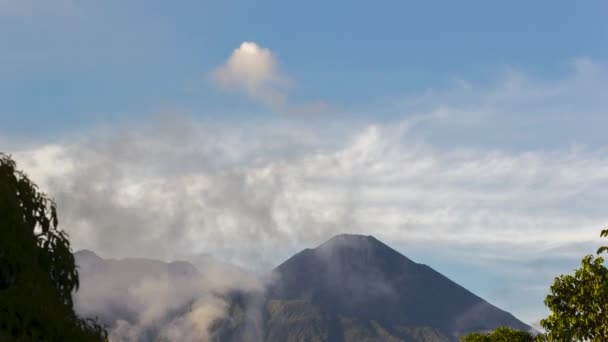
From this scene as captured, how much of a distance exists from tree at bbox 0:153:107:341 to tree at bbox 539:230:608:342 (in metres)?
24.4

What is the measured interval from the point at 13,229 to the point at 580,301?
29.3 m

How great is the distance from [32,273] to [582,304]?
2878cm

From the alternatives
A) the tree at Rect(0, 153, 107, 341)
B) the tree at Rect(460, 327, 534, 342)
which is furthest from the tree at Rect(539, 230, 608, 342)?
the tree at Rect(460, 327, 534, 342)

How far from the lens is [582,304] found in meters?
41.0

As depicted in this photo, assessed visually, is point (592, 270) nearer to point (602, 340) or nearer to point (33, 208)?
point (602, 340)

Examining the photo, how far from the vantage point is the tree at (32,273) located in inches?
861

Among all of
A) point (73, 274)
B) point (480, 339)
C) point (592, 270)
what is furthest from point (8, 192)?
point (480, 339)

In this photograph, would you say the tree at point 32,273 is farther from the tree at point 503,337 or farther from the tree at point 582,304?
the tree at point 503,337

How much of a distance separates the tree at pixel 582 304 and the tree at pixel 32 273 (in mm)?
24397

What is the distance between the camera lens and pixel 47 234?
26.6 m

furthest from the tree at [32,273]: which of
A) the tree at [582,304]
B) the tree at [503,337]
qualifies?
the tree at [503,337]

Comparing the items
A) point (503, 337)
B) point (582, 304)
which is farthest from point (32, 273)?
point (503, 337)

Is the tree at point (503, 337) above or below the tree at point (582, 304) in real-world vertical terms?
above

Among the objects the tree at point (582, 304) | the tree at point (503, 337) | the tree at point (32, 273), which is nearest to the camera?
the tree at point (32, 273)
